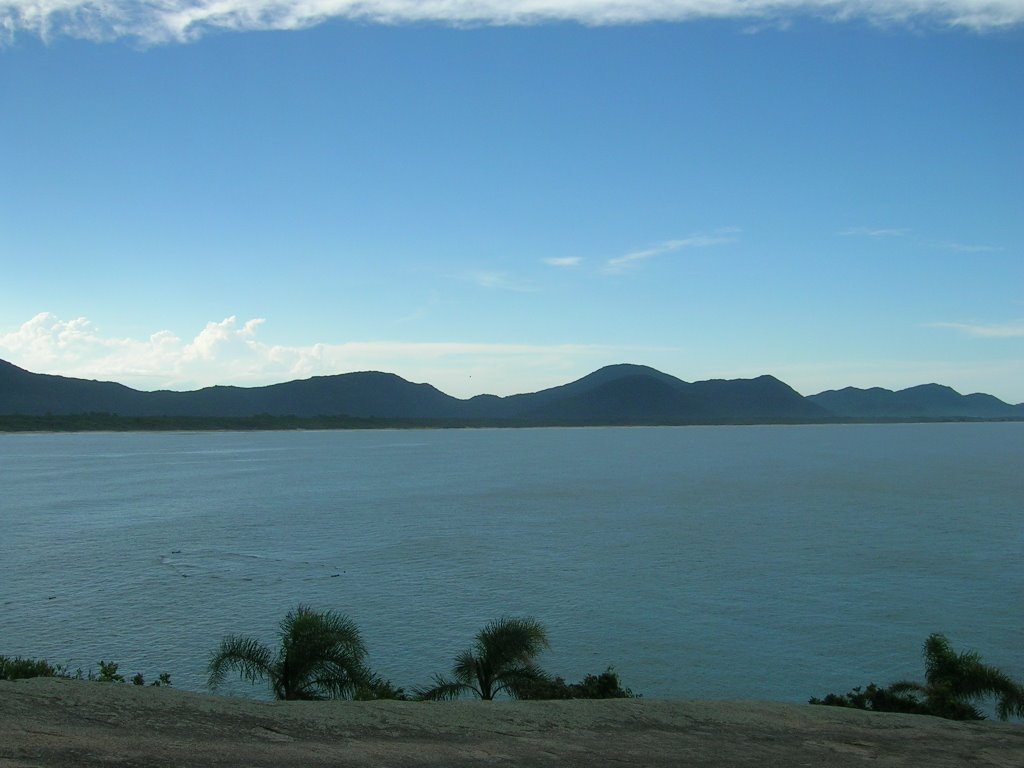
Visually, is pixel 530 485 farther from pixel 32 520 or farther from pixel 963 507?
pixel 32 520

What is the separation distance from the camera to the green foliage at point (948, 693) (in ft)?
56.7

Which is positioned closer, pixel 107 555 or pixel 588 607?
pixel 588 607

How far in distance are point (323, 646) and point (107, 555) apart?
90.8 ft

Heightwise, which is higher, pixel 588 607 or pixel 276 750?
pixel 276 750

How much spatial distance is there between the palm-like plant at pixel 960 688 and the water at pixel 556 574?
371cm

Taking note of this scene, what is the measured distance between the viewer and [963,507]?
61.5 m

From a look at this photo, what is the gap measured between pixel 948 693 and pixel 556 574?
20.3 metres

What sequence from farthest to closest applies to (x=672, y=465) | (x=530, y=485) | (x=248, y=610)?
(x=672, y=465) → (x=530, y=485) → (x=248, y=610)

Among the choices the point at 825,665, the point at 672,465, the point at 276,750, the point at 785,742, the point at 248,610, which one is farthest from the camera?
the point at 672,465

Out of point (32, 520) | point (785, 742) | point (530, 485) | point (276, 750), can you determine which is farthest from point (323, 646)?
point (530, 485)

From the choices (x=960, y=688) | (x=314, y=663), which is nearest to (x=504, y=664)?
(x=314, y=663)

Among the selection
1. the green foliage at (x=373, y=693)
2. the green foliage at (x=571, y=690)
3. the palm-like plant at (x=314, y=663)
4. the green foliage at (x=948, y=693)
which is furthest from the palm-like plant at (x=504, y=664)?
the green foliage at (x=948, y=693)

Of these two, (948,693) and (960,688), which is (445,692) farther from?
(960,688)

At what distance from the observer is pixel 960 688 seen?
18.2 meters
